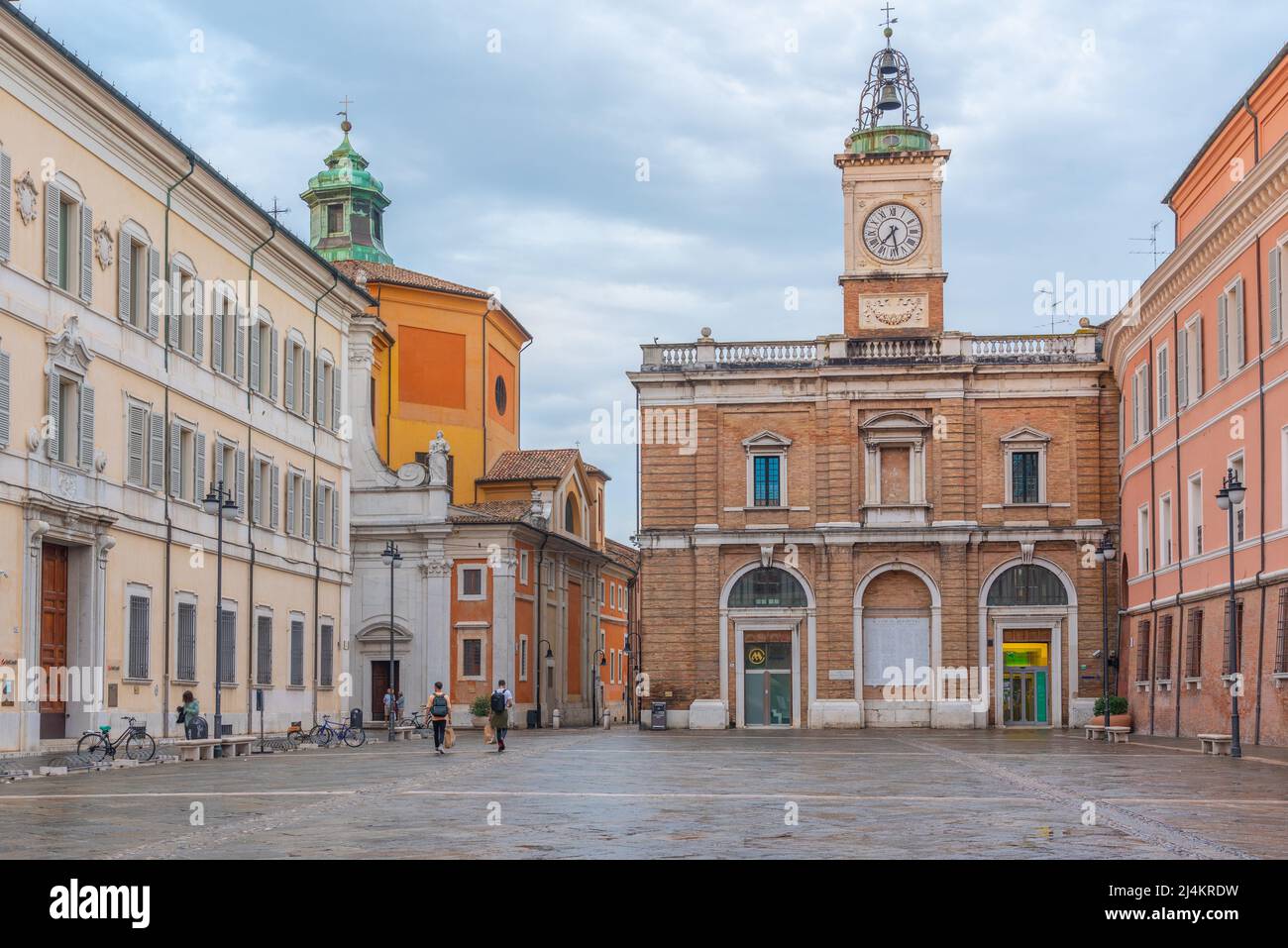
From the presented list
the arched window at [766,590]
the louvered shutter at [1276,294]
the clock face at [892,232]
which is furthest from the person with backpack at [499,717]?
the clock face at [892,232]

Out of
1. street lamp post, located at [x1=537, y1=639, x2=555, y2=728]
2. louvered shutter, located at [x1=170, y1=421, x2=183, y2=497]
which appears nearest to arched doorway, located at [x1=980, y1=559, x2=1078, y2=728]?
street lamp post, located at [x1=537, y1=639, x2=555, y2=728]

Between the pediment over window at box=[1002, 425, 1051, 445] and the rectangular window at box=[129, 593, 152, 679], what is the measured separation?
30814mm

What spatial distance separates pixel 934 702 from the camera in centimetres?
5447

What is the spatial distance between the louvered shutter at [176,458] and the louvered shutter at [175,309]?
1.83 metres

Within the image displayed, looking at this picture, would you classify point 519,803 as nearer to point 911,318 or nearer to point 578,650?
point 911,318

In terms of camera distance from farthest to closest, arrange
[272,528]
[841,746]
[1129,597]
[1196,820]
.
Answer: [1129,597] < [272,528] < [841,746] < [1196,820]

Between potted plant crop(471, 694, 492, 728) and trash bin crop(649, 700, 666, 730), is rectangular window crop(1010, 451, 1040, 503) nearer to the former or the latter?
trash bin crop(649, 700, 666, 730)

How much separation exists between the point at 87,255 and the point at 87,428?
3.33m

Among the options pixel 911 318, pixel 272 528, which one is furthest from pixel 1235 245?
pixel 272 528

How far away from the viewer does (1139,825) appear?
50.1 feet

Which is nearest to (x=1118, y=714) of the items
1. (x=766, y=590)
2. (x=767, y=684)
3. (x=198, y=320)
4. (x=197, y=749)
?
(x=767, y=684)

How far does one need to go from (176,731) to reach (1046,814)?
2369 centimetres

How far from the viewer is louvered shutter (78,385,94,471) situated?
31594 mm

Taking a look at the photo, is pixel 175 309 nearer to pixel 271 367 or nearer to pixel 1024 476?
pixel 271 367
